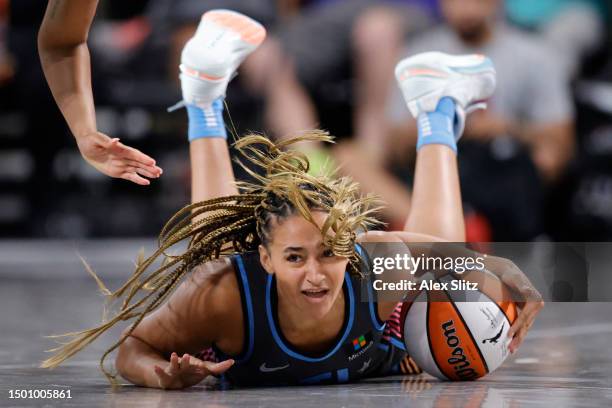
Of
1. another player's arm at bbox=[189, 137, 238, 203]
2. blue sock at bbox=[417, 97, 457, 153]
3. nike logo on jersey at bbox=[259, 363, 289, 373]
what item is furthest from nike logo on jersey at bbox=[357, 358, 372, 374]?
blue sock at bbox=[417, 97, 457, 153]

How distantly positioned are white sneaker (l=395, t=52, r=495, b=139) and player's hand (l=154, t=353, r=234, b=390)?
61.8 inches

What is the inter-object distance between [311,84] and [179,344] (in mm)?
4712

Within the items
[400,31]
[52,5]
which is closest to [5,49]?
[400,31]

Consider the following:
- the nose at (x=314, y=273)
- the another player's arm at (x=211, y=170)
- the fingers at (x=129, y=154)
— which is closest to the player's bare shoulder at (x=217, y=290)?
the nose at (x=314, y=273)

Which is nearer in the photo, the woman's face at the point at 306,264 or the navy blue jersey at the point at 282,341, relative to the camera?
the woman's face at the point at 306,264

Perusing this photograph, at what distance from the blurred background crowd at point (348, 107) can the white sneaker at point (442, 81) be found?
2.94m

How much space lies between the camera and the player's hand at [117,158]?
120 inches

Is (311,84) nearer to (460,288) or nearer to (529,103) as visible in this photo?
(529,103)

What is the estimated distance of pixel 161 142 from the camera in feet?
28.3

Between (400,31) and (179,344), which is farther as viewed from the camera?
(400,31)

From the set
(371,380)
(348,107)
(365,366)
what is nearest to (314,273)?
(365,366)

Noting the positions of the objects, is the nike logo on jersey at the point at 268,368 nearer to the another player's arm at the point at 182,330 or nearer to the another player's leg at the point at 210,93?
the another player's arm at the point at 182,330

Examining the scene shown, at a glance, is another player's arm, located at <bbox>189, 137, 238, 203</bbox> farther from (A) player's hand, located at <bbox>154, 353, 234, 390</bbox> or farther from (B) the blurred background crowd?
(B) the blurred background crowd

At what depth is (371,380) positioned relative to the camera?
3502 mm
